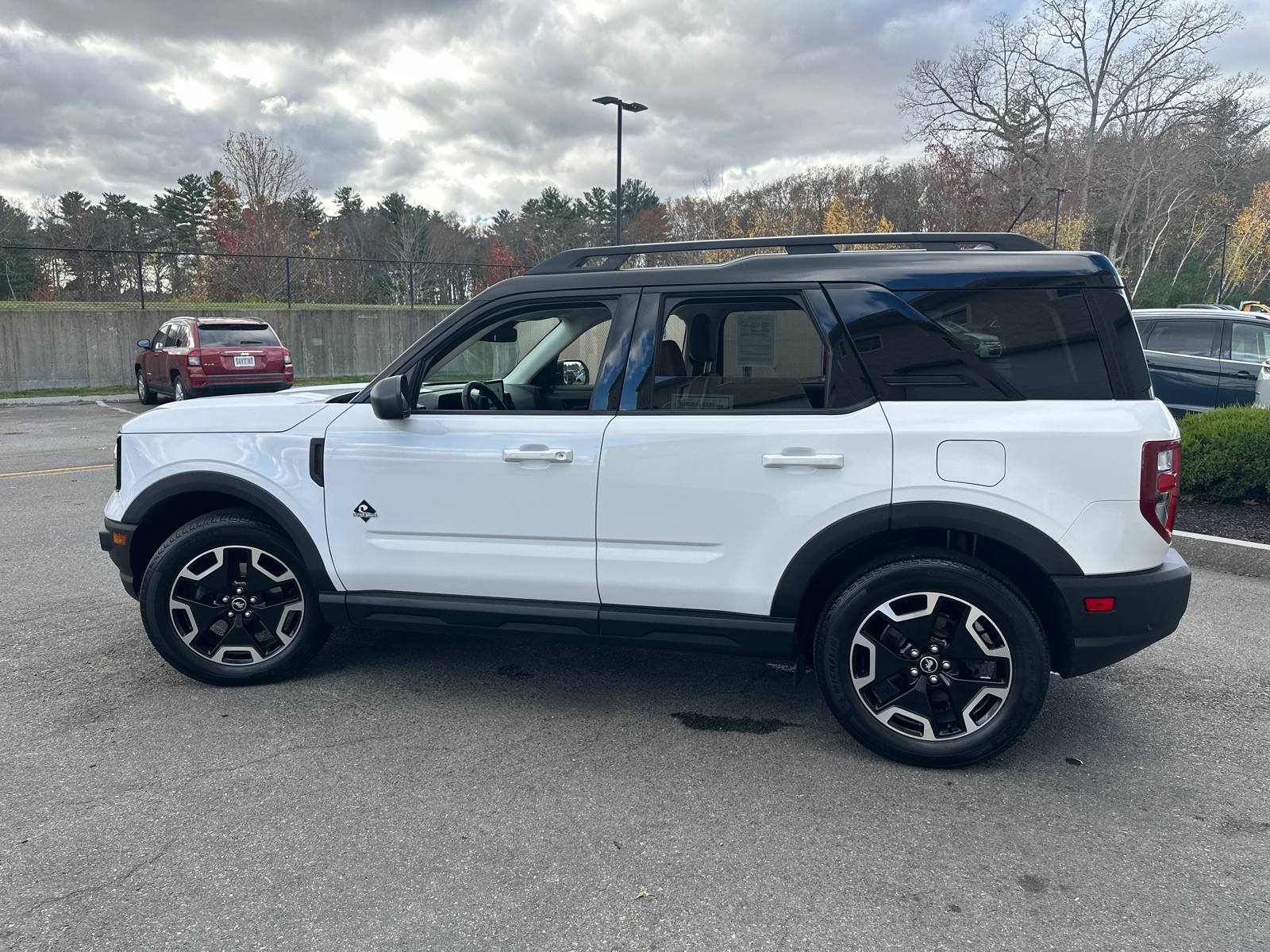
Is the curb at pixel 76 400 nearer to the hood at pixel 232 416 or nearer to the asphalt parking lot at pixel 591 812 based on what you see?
the asphalt parking lot at pixel 591 812

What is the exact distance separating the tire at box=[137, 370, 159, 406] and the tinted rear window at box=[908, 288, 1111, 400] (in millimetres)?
18236

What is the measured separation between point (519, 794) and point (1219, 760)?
8.70ft

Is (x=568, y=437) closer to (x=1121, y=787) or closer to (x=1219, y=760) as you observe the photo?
(x=1121, y=787)

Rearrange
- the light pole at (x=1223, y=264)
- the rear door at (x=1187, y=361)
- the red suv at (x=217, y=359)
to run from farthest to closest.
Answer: the light pole at (x=1223, y=264)
the red suv at (x=217, y=359)
the rear door at (x=1187, y=361)

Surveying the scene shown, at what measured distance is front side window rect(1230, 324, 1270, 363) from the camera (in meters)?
10.6

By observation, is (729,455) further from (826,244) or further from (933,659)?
(933,659)

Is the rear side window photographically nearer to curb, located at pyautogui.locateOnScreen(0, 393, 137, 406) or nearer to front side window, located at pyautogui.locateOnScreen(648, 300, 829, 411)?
front side window, located at pyautogui.locateOnScreen(648, 300, 829, 411)

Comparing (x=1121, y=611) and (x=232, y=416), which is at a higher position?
(x=232, y=416)

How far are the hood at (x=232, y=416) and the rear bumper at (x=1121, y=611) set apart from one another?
10.3 feet

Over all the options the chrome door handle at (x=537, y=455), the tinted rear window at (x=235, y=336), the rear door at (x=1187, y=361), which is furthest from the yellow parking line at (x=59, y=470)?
the rear door at (x=1187, y=361)

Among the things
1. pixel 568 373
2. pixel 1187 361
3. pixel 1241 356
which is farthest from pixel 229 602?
pixel 1241 356

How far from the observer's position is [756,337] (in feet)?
11.0

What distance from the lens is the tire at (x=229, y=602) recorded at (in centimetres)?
377

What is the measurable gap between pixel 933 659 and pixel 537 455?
5.51 feet
